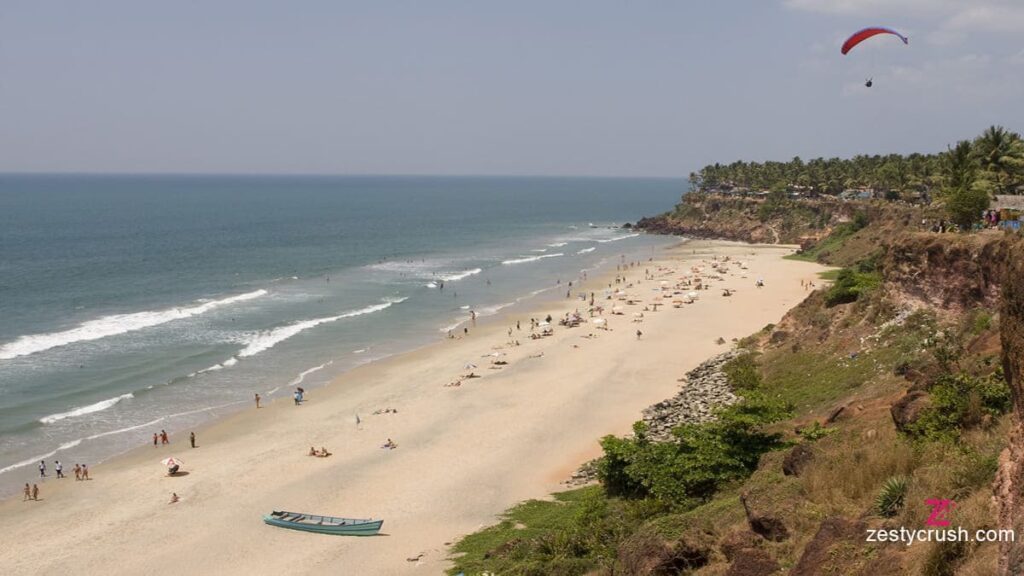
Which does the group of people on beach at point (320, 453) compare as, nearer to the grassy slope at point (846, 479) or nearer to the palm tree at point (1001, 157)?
the grassy slope at point (846, 479)

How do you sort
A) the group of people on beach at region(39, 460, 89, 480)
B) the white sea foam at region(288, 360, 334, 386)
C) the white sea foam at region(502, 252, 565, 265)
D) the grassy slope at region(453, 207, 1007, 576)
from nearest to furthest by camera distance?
the grassy slope at region(453, 207, 1007, 576) → the group of people on beach at region(39, 460, 89, 480) → the white sea foam at region(288, 360, 334, 386) → the white sea foam at region(502, 252, 565, 265)

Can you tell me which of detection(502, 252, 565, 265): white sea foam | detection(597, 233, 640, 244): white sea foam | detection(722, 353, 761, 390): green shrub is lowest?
detection(722, 353, 761, 390): green shrub

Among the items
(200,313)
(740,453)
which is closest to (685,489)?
(740,453)

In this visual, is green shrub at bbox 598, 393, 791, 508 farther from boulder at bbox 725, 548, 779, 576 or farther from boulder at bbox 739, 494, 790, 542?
boulder at bbox 725, 548, 779, 576

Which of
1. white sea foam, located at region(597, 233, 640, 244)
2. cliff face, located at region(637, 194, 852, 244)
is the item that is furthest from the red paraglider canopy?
white sea foam, located at region(597, 233, 640, 244)

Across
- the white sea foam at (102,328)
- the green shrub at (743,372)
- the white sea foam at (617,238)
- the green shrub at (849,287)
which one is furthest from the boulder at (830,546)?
the white sea foam at (617,238)

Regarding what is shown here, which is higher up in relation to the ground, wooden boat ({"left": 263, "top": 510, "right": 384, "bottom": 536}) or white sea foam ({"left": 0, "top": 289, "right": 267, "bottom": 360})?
white sea foam ({"left": 0, "top": 289, "right": 267, "bottom": 360})

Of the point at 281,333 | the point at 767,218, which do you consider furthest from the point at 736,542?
the point at 767,218

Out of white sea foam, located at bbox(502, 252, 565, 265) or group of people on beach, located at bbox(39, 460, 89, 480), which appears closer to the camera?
group of people on beach, located at bbox(39, 460, 89, 480)
